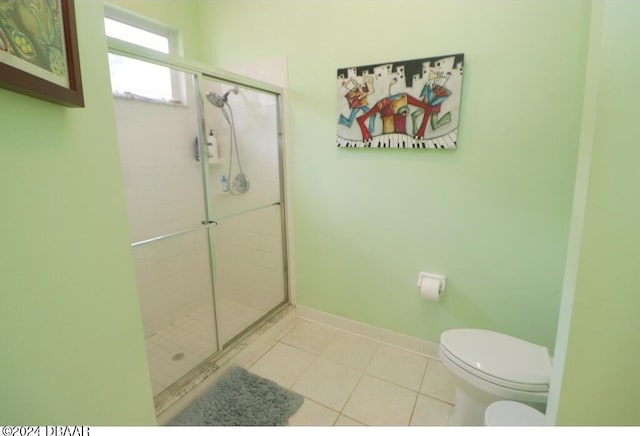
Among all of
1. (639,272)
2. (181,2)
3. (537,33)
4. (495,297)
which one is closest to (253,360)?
(495,297)

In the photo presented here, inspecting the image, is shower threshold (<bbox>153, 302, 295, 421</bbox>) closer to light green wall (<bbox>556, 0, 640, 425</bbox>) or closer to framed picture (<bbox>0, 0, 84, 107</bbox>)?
framed picture (<bbox>0, 0, 84, 107</bbox>)

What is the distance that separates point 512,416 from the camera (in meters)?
1.05

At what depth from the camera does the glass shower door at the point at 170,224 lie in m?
1.78

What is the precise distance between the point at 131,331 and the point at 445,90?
168 cm

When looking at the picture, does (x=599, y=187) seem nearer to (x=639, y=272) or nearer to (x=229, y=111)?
(x=639, y=272)

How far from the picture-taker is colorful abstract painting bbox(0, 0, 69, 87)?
19.3 inches

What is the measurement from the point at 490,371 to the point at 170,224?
6.36ft

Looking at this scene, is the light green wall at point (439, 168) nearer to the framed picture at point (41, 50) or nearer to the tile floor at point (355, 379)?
the tile floor at point (355, 379)

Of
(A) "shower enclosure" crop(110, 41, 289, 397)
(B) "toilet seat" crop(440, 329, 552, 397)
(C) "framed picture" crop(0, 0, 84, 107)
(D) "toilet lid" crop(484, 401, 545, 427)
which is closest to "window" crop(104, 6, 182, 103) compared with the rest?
(A) "shower enclosure" crop(110, 41, 289, 397)

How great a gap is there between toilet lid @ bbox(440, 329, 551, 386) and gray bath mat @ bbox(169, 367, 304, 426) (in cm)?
83

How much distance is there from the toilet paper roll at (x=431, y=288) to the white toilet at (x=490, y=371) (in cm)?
28

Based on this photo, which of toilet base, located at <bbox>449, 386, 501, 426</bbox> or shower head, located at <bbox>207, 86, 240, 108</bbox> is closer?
toilet base, located at <bbox>449, 386, 501, 426</bbox>

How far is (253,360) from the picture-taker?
6.07ft

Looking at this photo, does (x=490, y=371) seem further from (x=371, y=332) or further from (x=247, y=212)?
(x=247, y=212)
